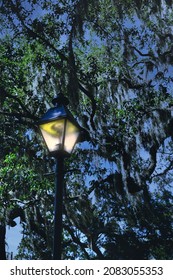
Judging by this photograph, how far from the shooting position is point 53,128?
3289mm

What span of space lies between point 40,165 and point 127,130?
266cm

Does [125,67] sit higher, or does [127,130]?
[125,67]

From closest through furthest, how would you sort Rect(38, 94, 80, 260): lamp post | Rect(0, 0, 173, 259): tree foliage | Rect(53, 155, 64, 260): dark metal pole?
Rect(53, 155, 64, 260): dark metal pole
Rect(38, 94, 80, 260): lamp post
Rect(0, 0, 173, 259): tree foliage

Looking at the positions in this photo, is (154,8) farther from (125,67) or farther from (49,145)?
(49,145)

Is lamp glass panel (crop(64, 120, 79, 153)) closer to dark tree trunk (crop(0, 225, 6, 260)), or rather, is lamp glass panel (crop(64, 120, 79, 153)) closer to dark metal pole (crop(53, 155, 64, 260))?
dark metal pole (crop(53, 155, 64, 260))

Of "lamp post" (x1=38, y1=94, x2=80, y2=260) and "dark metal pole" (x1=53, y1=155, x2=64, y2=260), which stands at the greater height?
"lamp post" (x1=38, y1=94, x2=80, y2=260)

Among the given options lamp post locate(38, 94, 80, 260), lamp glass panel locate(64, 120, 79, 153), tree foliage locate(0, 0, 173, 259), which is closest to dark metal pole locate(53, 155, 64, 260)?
lamp post locate(38, 94, 80, 260)

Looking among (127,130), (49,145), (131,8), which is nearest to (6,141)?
(127,130)

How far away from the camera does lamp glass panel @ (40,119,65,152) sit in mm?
3258

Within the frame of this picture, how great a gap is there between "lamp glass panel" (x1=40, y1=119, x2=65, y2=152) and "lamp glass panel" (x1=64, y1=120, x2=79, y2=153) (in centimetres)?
4

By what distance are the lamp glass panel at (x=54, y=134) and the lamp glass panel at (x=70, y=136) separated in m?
0.04

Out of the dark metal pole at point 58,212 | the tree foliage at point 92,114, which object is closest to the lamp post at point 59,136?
the dark metal pole at point 58,212

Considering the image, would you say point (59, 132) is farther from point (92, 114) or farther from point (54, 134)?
point (92, 114)

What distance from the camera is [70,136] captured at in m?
3.30
